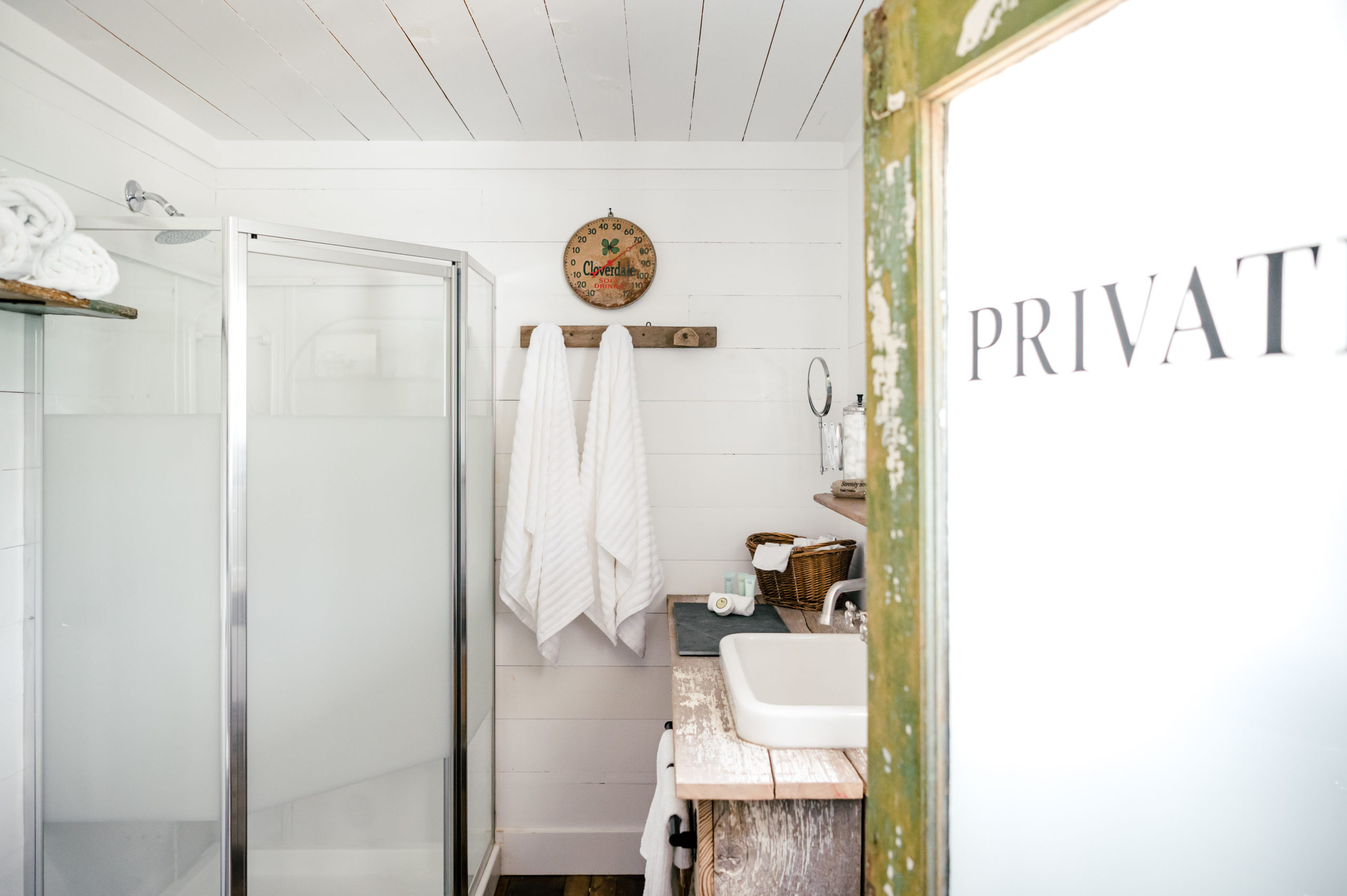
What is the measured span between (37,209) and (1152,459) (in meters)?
1.64

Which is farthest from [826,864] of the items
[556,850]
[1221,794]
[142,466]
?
[142,466]

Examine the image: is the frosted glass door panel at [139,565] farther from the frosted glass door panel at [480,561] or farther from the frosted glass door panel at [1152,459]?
the frosted glass door panel at [1152,459]

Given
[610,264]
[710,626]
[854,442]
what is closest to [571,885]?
[710,626]

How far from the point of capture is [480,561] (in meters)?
1.81

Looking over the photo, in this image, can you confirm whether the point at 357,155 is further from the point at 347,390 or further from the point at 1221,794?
the point at 1221,794

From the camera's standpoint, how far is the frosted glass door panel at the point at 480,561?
5.56 ft

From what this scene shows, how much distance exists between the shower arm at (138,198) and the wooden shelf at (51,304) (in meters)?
0.27

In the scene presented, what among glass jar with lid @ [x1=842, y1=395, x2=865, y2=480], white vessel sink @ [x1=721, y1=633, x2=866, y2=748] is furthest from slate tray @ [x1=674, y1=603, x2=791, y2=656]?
glass jar with lid @ [x1=842, y1=395, x2=865, y2=480]

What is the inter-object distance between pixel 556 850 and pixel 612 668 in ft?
1.88

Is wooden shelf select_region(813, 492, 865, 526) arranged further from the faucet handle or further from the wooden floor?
the wooden floor

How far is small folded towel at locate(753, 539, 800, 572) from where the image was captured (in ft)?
5.58

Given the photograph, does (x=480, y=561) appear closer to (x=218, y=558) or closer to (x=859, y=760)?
(x=218, y=558)

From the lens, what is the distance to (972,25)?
1.36ft

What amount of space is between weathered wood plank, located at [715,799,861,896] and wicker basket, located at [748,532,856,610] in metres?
0.75
